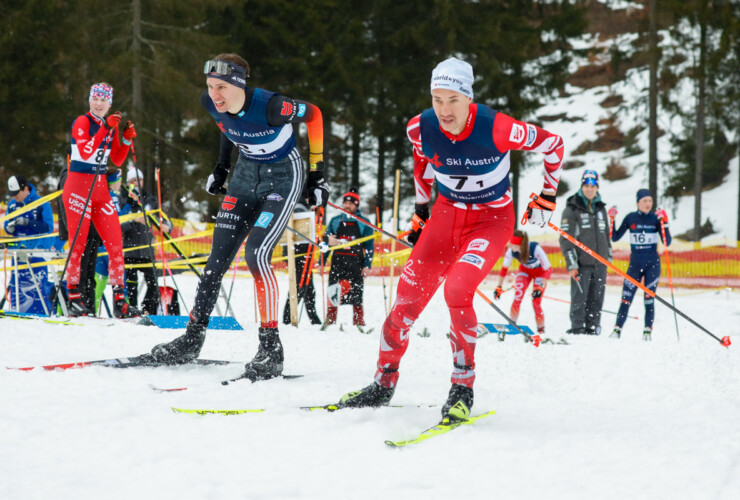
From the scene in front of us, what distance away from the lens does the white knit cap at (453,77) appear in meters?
3.62

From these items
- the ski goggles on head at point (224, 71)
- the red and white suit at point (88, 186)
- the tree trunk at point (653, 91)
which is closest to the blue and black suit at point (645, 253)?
the ski goggles on head at point (224, 71)

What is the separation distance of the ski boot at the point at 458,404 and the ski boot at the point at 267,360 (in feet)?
4.15

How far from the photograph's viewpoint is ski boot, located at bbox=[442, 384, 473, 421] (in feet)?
11.2

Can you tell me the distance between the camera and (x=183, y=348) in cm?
451

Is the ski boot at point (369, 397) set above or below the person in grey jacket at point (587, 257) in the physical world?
below

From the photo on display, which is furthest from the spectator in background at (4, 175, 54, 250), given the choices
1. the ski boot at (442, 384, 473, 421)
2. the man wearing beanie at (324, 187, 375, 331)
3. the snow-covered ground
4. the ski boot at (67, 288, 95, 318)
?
the ski boot at (442, 384, 473, 421)

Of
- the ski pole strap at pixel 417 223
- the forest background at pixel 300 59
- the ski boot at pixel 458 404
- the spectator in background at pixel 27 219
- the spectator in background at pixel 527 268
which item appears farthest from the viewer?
the forest background at pixel 300 59

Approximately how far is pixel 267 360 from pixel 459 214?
1532 mm

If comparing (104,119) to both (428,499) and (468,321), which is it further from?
(428,499)

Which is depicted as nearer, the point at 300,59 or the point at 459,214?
the point at 459,214

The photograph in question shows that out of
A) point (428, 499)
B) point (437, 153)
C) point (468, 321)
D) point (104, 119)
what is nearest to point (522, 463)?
point (428, 499)

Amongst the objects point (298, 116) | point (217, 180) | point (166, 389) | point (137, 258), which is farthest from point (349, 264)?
point (166, 389)

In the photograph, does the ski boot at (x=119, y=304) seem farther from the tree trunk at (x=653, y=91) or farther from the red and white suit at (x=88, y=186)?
the tree trunk at (x=653, y=91)

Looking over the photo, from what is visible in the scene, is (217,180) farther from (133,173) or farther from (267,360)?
(133,173)
